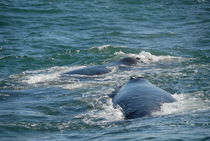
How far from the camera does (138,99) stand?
38.2 ft

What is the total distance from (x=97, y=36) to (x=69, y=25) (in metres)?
3.16

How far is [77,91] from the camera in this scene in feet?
48.4

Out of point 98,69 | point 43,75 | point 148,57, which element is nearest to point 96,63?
point 148,57

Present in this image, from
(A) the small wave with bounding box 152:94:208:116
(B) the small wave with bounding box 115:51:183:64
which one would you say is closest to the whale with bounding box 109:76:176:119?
(A) the small wave with bounding box 152:94:208:116

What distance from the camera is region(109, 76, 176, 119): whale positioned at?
10876 millimetres

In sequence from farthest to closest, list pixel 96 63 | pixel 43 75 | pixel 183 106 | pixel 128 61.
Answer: pixel 96 63
pixel 128 61
pixel 43 75
pixel 183 106

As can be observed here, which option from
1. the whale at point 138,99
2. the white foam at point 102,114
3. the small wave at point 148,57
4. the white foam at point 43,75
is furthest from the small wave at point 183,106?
the small wave at point 148,57

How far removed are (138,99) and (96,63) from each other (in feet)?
28.4

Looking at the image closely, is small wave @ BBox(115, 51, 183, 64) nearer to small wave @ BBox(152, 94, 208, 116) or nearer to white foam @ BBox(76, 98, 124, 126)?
small wave @ BBox(152, 94, 208, 116)

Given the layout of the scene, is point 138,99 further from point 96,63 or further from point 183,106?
point 96,63

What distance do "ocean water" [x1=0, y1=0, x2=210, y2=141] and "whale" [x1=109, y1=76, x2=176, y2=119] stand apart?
0.77 feet

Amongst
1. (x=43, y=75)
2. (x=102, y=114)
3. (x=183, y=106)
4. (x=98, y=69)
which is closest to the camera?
(x=102, y=114)

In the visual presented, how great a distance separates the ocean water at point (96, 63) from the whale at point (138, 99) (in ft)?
0.77

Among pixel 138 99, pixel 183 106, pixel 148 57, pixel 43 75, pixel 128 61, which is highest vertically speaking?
pixel 138 99
